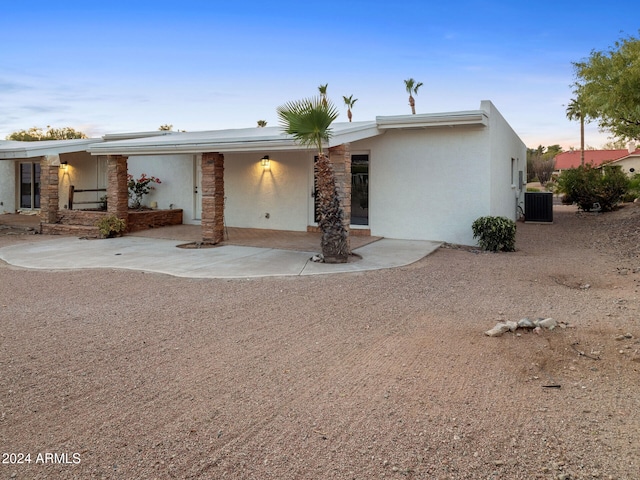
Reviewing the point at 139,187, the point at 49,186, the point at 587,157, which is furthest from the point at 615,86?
the point at 587,157

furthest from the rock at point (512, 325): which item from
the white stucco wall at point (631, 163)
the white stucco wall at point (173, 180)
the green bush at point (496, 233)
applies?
the white stucco wall at point (631, 163)

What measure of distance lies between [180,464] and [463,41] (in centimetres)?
1605

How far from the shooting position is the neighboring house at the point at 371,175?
11.9 m

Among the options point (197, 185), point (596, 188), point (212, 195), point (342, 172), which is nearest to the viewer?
point (342, 172)

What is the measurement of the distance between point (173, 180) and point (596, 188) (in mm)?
19218

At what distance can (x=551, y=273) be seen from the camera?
8945 millimetres

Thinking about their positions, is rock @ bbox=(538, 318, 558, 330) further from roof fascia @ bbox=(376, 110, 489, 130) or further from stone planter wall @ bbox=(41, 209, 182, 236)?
stone planter wall @ bbox=(41, 209, 182, 236)

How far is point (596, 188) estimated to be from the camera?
77.0 ft

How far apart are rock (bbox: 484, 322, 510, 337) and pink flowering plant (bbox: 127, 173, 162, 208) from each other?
14.6 metres

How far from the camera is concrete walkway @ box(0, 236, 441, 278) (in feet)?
30.2

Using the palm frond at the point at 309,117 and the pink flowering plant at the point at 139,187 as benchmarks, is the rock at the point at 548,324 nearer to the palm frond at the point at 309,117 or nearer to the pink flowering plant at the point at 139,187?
the palm frond at the point at 309,117

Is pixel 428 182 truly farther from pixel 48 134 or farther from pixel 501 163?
pixel 48 134

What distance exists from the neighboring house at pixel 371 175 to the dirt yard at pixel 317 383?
4.88 meters

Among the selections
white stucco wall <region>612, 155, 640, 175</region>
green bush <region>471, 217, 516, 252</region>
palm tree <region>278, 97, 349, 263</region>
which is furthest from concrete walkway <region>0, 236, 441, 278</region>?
white stucco wall <region>612, 155, 640, 175</region>
